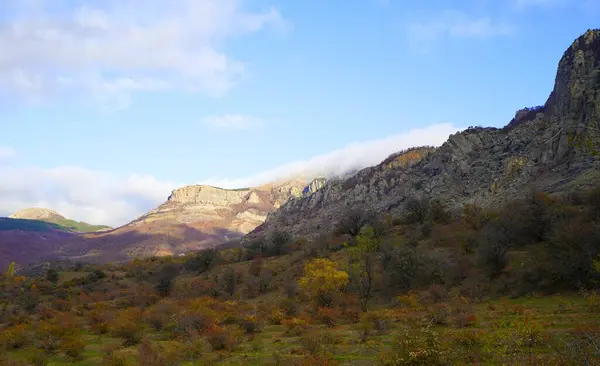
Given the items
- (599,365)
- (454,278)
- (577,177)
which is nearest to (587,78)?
(577,177)

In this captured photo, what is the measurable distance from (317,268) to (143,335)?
609 inches

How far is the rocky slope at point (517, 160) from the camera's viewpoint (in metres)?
51.4

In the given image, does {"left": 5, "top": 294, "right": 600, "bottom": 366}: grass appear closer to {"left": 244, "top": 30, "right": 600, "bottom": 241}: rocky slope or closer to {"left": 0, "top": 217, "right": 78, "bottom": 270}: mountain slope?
{"left": 244, "top": 30, "right": 600, "bottom": 241}: rocky slope

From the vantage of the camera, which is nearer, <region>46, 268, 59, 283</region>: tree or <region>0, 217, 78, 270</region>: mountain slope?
<region>46, 268, 59, 283</region>: tree

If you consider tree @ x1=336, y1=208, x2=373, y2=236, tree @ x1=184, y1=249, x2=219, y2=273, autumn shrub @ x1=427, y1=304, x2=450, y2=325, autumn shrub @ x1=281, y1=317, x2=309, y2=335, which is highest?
tree @ x1=336, y1=208, x2=373, y2=236

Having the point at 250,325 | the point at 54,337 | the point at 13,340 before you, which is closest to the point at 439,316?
the point at 250,325

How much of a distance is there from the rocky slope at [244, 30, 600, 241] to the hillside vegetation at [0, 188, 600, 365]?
802 cm

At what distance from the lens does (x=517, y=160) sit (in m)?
60.0

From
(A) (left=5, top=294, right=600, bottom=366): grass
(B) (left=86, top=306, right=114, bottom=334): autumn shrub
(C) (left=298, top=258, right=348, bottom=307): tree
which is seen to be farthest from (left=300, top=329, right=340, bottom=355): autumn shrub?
(B) (left=86, top=306, right=114, bottom=334): autumn shrub

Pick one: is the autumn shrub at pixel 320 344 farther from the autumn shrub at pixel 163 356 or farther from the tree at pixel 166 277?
the tree at pixel 166 277

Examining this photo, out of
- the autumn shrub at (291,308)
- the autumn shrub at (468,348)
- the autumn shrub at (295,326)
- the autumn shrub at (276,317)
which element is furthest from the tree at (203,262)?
the autumn shrub at (468,348)

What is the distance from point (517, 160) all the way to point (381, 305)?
3749 cm

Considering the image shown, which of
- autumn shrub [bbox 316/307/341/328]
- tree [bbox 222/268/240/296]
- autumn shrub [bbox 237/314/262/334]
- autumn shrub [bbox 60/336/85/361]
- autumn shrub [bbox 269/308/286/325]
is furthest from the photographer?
tree [bbox 222/268/240/296]

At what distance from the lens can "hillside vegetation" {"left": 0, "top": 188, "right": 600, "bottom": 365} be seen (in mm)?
15719
